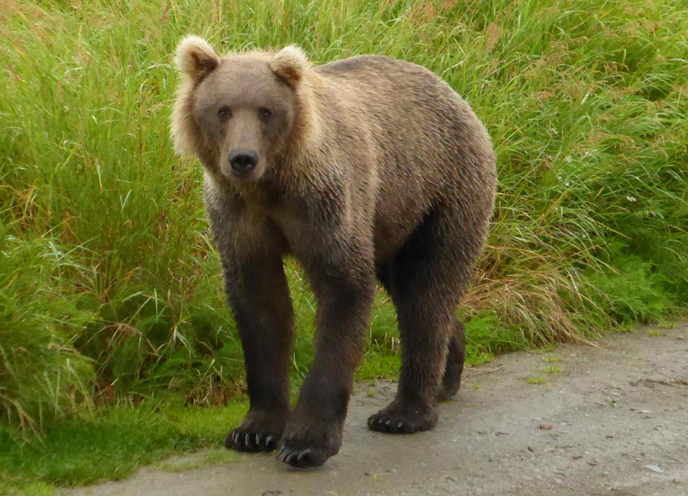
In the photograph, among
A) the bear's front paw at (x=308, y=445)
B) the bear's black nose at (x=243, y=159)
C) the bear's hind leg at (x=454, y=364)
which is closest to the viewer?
the bear's black nose at (x=243, y=159)

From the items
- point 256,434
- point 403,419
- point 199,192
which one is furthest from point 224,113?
point 403,419

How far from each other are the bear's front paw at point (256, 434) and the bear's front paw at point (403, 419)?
0.57 metres

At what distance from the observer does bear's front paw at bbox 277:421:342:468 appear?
4.17 m

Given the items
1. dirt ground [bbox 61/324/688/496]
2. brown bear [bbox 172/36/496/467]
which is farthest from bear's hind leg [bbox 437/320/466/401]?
brown bear [bbox 172/36/496/467]

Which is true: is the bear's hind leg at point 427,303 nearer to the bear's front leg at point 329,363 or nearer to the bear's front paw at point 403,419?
the bear's front paw at point 403,419

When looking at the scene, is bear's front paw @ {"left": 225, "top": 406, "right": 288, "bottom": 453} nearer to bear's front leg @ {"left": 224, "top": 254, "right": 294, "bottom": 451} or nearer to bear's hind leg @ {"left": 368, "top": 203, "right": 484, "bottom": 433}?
bear's front leg @ {"left": 224, "top": 254, "right": 294, "bottom": 451}

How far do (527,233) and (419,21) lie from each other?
209 centimetres

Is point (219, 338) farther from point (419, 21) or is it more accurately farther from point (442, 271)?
point (419, 21)

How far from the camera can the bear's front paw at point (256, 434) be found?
4.45 metres

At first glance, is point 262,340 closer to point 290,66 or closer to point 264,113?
point 264,113

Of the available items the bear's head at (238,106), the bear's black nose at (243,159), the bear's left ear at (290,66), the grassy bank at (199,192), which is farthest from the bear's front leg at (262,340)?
the bear's left ear at (290,66)

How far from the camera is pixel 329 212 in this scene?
14.1 feet

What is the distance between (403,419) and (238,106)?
1.81 metres

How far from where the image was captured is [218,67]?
429 cm
